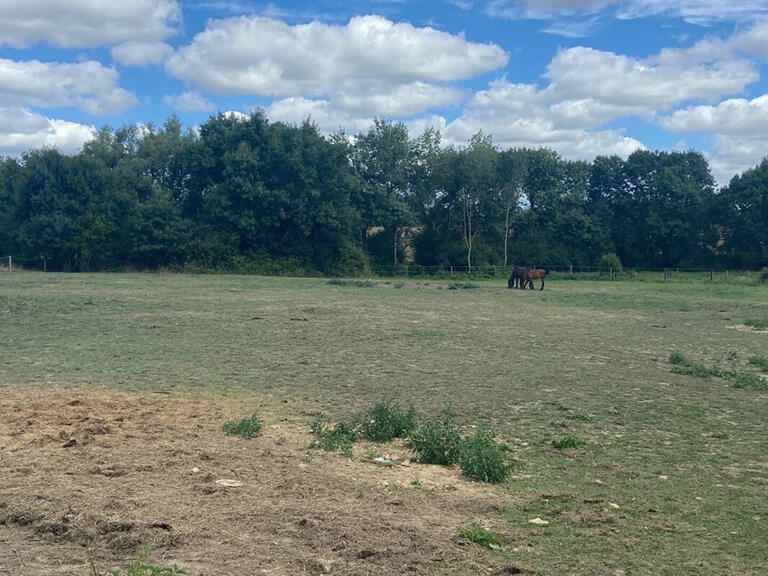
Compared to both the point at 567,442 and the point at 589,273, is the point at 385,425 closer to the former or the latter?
the point at 567,442

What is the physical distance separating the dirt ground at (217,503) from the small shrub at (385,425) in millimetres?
354

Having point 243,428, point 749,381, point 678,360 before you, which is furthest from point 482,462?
point 678,360

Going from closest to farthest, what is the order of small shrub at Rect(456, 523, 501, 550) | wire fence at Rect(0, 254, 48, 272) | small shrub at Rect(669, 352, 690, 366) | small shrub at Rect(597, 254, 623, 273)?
small shrub at Rect(456, 523, 501, 550)
small shrub at Rect(669, 352, 690, 366)
wire fence at Rect(0, 254, 48, 272)
small shrub at Rect(597, 254, 623, 273)

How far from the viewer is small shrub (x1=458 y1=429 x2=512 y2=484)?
23.1ft

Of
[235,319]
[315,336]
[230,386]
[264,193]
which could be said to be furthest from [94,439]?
[264,193]

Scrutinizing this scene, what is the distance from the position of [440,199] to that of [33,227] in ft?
107

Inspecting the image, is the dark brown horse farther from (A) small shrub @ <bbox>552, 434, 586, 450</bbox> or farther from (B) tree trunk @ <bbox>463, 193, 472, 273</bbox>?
(A) small shrub @ <bbox>552, 434, 586, 450</bbox>

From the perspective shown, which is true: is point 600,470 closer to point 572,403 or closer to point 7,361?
point 572,403

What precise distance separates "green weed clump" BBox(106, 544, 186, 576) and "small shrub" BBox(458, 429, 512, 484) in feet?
10.9

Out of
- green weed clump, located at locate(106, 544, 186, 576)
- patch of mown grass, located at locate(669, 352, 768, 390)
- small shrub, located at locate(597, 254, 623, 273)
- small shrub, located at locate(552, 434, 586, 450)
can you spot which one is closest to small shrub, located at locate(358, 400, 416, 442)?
small shrub, located at locate(552, 434, 586, 450)

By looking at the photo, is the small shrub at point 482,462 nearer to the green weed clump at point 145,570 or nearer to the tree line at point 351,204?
the green weed clump at point 145,570

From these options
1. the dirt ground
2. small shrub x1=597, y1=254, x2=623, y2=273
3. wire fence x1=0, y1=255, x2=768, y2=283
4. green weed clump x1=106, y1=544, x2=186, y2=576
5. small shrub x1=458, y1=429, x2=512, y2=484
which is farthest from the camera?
small shrub x1=597, y1=254, x2=623, y2=273

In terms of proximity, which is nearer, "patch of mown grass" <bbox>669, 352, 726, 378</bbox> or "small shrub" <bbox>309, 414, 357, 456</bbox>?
"small shrub" <bbox>309, 414, 357, 456</bbox>

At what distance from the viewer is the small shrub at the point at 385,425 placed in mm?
8555
